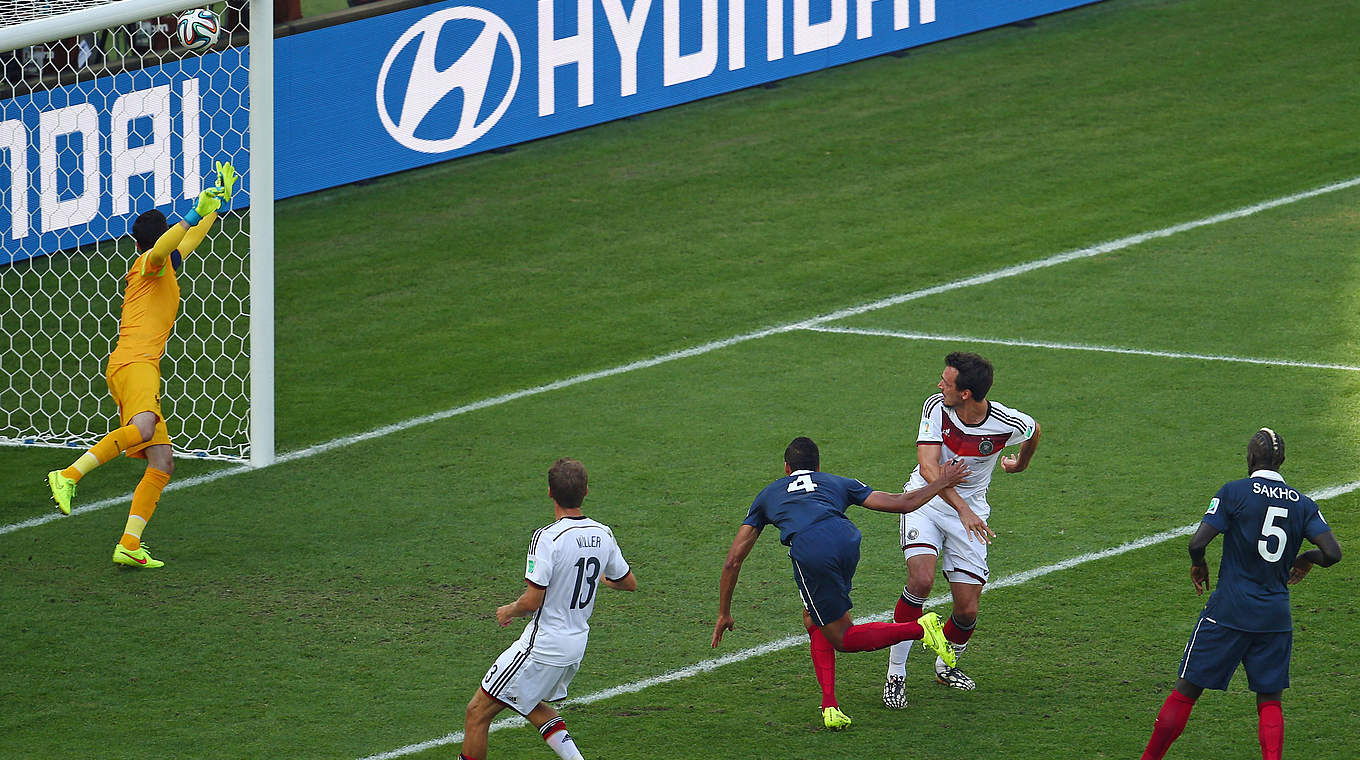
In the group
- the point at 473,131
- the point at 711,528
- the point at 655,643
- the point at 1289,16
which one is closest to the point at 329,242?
the point at 473,131

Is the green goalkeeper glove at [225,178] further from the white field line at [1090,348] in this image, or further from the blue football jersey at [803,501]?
the white field line at [1090,348]

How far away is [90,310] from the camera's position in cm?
1361

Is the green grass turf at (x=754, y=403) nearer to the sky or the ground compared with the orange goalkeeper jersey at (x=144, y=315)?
nearer to the ground

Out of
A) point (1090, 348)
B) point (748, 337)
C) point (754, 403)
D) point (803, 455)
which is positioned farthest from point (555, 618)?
point (1090, 348)

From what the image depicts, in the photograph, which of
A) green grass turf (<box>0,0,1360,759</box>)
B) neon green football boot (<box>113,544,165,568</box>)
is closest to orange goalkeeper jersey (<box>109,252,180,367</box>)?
neon green football boot (<box>113,544,165,568</box>)

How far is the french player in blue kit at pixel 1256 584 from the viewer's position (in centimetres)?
669

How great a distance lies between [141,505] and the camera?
9.61 metres

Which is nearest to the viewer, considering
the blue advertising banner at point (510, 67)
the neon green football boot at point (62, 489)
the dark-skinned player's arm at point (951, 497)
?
the dark-skinned player's arm at point (951, 497)

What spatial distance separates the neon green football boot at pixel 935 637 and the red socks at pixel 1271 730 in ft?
4.36

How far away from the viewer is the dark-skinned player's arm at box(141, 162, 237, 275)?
9414 mm

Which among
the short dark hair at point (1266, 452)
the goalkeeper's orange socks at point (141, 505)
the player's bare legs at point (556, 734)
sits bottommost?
the goalkeeper's orange socks at point (141, 505)

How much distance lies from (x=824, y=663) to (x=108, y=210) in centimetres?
883

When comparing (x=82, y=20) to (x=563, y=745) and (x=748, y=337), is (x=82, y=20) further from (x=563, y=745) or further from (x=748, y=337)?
(x=563, y=745)

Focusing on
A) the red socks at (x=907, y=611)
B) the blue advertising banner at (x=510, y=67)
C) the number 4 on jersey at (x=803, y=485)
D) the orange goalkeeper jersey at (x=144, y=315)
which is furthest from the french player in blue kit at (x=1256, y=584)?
the blue advertising banner at (x=510, y=67)
